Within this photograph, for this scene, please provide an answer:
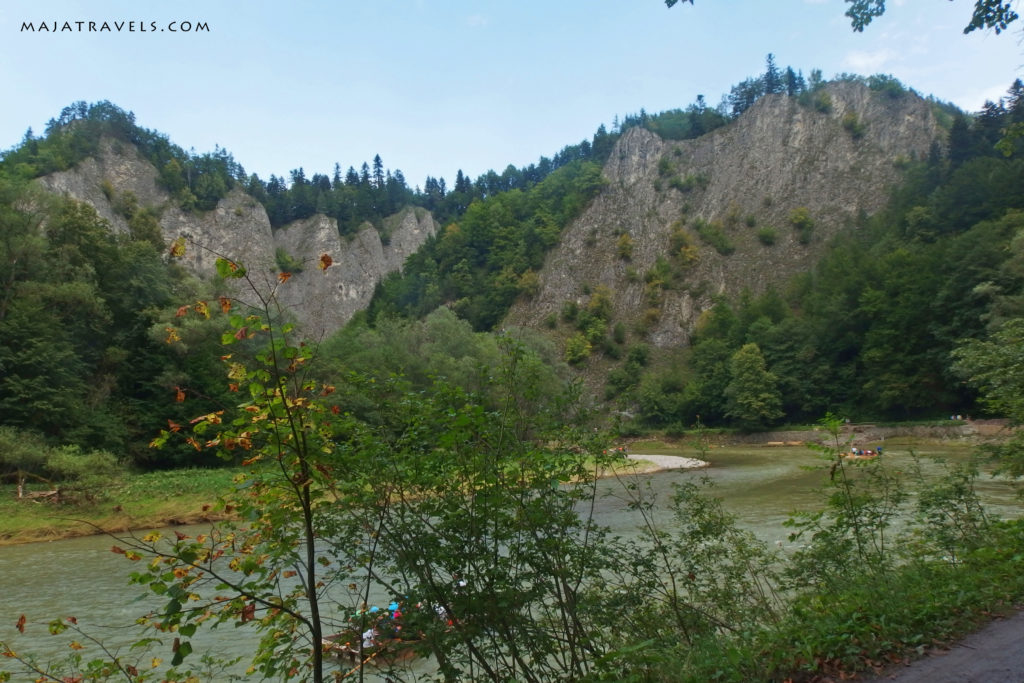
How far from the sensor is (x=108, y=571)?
14.7 metres

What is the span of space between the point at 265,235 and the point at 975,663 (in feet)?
305

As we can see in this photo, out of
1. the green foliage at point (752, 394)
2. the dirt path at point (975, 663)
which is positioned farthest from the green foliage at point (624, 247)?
the dirt path at point (975, 663)

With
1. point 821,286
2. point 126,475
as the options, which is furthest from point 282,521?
point 821,286

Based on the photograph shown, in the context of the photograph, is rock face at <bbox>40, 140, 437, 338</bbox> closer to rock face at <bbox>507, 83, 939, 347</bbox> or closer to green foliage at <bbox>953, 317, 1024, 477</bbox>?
rock face at <bbox>507, 83, 939, 347</bbox>

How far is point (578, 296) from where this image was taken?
283ft

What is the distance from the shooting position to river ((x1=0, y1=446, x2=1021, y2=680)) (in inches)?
370

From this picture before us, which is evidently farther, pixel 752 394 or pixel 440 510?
pixel 752 394

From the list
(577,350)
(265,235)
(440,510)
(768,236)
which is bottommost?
(440,510)

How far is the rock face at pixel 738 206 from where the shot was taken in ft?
266

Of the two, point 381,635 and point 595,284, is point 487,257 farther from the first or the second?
point 381,635

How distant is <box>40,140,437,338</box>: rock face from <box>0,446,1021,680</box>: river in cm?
4581

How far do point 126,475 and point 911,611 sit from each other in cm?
2934

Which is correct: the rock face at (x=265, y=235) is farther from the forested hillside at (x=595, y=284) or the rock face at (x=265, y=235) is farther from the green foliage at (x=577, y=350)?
the green foliage at (x=577, y=350)

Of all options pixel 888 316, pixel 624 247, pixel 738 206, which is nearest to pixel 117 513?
pixel 888 316
